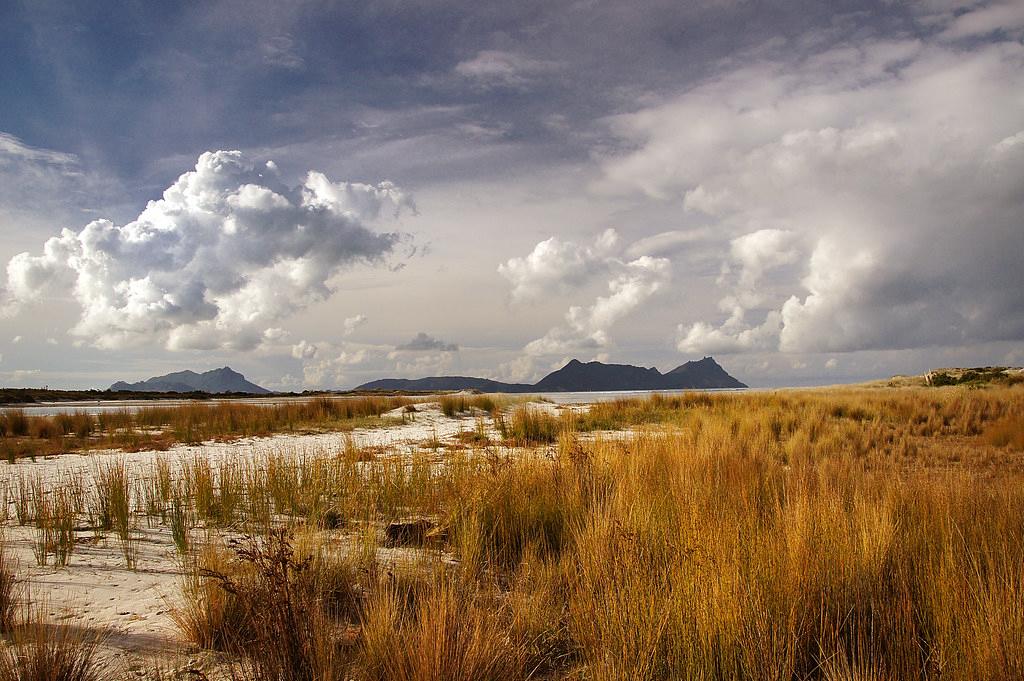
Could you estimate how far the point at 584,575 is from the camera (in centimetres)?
353

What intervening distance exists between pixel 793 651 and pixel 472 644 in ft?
5.35

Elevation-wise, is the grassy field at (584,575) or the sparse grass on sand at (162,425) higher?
the sparse grass on sand at (162,425)

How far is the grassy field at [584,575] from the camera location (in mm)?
2709

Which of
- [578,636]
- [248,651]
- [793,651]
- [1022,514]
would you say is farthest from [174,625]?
[1022,514]

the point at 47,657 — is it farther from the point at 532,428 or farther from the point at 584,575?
Answer: the point at 532,428

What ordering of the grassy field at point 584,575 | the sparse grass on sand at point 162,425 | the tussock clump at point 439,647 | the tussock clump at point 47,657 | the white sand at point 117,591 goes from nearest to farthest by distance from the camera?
the tussock clump at point 47,657
the tussock clump at point 439,647
the grassy field at point 584,575
the white sand at point 117,591
the sparse grass on sand at point 162,425

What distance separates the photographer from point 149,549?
16.5 ft

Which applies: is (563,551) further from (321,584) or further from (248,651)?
(248,651)

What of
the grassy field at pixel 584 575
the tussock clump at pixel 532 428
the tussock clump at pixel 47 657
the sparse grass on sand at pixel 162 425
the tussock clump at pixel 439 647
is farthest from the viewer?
the tussock clump at pixel 532 428

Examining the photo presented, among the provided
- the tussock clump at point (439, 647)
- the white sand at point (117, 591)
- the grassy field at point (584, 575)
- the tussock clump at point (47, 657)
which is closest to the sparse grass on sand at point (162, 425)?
the grassy field at point (584, 575)

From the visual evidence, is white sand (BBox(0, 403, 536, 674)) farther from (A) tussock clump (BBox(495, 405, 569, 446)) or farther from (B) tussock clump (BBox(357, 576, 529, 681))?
(A) tussock clump (BBox(495, 405, 569, 446))

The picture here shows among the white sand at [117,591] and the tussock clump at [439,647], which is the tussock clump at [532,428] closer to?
the white sand at [117,591]

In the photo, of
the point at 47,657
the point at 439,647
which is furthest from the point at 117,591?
the point at 439,647

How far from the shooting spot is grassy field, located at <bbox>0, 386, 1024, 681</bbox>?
271 cm
